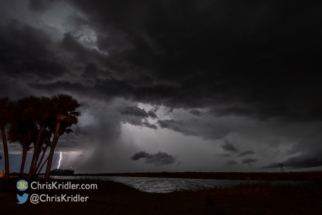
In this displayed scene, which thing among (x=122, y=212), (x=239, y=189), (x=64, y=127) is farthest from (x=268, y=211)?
(x=64, y=127)

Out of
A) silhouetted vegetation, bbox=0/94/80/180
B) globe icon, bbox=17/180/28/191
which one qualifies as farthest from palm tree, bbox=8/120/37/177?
globe icon, bbox=17/180/28/191

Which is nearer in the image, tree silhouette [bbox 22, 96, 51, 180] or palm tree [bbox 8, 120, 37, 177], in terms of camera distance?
tree silhouette [bbox 22, 96, 51, 180]

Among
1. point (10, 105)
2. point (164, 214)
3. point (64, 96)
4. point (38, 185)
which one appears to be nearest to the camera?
point (164, 214)

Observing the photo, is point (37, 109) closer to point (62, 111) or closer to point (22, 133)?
point (62, 111)

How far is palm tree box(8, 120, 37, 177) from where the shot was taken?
103 feet

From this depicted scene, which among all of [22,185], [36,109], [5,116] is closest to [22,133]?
[5,116]

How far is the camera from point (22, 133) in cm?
3238

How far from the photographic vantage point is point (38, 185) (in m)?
23.9

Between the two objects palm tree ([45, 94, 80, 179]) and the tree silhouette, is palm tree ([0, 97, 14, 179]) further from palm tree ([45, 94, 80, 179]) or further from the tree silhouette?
palm tree ([45, 94, 80, 179])

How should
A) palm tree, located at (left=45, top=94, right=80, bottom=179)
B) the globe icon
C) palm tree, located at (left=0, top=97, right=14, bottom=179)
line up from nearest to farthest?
the globe icon < palm tree, located at (left=0, top=97, right=14, bottom=179) < palm tree, located at (left=45, top=94, right=80, bottom=179)

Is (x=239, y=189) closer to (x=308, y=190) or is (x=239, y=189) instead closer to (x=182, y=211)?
(x=308, y=190)

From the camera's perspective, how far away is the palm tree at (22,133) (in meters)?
31.5

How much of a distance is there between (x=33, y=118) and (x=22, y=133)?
574 cm

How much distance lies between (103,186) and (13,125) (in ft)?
60.6
